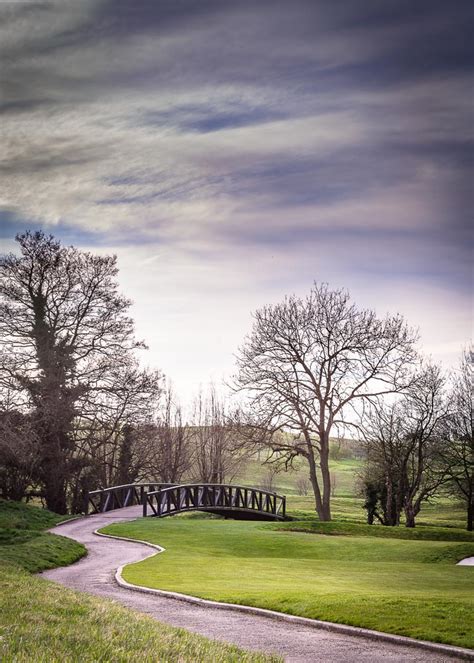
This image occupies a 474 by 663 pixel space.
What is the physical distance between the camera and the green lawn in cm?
1070

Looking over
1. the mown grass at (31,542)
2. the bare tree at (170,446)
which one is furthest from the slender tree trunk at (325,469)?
the bare tree at (170,446)

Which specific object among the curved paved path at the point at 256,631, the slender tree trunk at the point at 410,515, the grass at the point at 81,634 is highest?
the grass at the point at 81,634

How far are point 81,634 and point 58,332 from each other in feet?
109

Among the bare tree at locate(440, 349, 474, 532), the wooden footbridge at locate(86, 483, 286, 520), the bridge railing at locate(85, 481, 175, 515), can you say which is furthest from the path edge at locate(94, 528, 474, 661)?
the bare tree at locate(440, 349, 474, 532)

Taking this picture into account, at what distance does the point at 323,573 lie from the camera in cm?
1886

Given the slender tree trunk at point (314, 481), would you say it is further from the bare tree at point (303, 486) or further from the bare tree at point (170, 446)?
the bare tree at point (303, 486)


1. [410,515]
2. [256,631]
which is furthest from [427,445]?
[256,631]

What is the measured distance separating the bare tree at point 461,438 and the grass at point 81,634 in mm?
36909

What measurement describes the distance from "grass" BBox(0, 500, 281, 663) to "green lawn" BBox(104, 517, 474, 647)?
3.35 m

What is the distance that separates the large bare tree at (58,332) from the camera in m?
37.2

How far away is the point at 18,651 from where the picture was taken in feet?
20.6

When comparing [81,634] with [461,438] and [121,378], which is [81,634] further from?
[461,438]

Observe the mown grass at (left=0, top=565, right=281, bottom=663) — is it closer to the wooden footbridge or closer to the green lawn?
the green lawn

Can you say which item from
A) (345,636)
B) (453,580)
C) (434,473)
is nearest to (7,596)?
(345,636)
